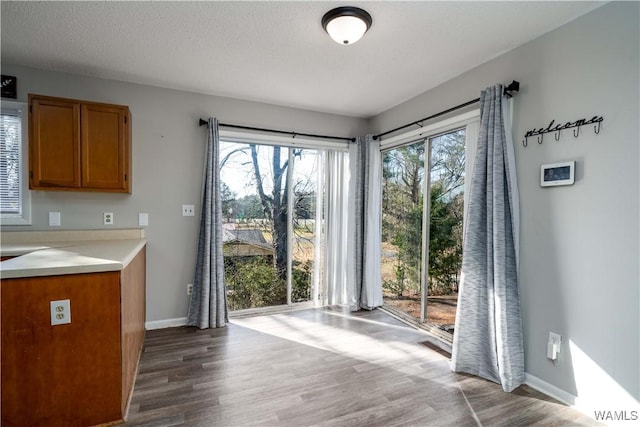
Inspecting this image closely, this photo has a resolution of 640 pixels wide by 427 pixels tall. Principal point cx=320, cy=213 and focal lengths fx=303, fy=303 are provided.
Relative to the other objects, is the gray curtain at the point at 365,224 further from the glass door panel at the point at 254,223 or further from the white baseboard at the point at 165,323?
the white baseboard at the point at 165,323

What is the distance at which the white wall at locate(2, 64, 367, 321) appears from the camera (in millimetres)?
2854

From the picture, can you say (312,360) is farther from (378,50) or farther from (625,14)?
(625,14)

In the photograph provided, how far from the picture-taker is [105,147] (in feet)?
8.84

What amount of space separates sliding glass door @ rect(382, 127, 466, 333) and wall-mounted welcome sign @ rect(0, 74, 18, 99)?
3733 mm

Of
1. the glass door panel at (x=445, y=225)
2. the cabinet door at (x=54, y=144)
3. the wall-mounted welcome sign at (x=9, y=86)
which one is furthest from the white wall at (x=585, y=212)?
the wall-mounted welcome sign at (x=9, y=86)

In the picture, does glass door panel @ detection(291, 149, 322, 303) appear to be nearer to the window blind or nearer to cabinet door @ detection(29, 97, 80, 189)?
cabinet door @ detection(29, 97, 80, 189)

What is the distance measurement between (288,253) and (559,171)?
2.81m

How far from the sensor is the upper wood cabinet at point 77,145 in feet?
8.20

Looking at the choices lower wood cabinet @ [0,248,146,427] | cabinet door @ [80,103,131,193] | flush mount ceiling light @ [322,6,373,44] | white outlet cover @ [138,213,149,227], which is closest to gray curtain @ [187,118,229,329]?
white outlet cover @ [138,213,149,227]

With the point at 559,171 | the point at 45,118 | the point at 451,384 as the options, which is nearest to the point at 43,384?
the point at 45,118

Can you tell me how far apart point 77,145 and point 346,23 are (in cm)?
243

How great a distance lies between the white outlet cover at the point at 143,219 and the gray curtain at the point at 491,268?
300cm

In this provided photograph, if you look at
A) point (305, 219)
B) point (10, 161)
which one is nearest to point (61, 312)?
point (10, 161)

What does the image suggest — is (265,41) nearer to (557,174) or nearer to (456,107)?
(456,107)
